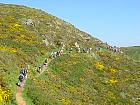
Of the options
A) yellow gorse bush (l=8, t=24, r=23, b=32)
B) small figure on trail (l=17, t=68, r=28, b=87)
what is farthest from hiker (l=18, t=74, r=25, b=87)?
yellow gorse bush (l=8, t=24, r=23, b=32)

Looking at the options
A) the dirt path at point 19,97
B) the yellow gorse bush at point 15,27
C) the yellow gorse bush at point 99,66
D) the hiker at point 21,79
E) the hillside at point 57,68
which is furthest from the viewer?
the yellow gorse bush at point 15,27

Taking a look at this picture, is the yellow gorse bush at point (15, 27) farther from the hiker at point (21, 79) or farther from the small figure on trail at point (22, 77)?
the hiker at point (21, 79)

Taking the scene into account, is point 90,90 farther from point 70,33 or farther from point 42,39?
point 70,33

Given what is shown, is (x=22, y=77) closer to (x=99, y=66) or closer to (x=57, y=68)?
(x=57, y=68)

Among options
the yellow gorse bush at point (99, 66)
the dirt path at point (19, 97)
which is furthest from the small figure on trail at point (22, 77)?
the yellow gorse bush at point (99, 66)

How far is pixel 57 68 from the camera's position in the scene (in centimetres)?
6631

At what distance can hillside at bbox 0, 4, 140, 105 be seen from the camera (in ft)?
160

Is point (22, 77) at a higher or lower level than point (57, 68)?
lower

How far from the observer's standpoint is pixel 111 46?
110 meters

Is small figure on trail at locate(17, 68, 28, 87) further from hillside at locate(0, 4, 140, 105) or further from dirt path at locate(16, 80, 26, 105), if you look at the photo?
hillside at locate(0, 4, 140, 105)

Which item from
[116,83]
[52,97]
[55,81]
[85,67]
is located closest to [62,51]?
[85,67]

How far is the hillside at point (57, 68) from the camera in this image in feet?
160

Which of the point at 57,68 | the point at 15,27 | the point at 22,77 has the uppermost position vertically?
the point at 15,27

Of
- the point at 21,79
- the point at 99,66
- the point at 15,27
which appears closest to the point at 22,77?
the point at 21,79
